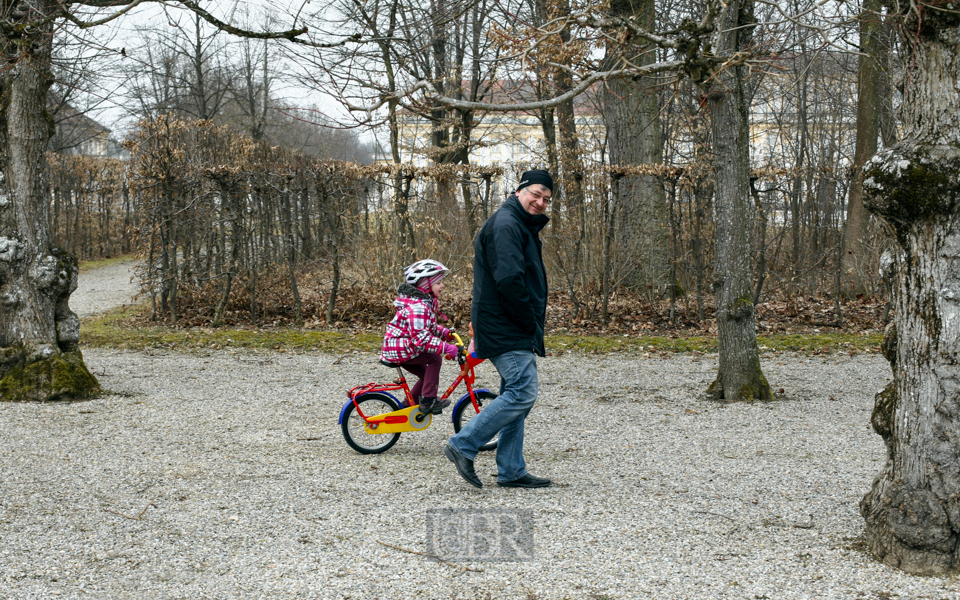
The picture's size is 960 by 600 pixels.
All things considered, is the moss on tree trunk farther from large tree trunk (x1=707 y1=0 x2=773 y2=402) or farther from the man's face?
large tree trunk (x1=707 y1=0 x2=773 y2=402)

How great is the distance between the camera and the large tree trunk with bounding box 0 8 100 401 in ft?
25.2

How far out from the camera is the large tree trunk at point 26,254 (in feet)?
25.2

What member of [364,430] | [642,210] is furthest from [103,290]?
[364,430]

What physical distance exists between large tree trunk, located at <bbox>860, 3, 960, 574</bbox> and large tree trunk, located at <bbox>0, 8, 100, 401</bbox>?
710 centimetres

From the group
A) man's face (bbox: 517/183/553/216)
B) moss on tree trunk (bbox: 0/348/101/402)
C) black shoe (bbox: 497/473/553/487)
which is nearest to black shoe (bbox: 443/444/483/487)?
black shoe (bbox: 497/473/553/487)

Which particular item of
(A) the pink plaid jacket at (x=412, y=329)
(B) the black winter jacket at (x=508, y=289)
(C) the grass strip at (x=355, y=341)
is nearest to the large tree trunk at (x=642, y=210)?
Answer: (C) the grass strip at (x=355, y=341)

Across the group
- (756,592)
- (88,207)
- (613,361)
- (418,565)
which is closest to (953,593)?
(756,592)

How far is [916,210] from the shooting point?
11.5 ft

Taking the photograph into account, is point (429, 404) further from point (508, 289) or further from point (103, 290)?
point (103, 290)

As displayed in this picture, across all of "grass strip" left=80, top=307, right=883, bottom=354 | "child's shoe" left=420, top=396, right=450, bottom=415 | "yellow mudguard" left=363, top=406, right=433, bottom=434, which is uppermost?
"grass strip" left=80, top=307, right=883, bottom=354

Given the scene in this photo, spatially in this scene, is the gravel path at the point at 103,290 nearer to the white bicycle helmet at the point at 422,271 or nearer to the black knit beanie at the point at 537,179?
the white bicycle helmet at the point at 422,271

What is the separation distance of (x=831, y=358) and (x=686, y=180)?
338cm

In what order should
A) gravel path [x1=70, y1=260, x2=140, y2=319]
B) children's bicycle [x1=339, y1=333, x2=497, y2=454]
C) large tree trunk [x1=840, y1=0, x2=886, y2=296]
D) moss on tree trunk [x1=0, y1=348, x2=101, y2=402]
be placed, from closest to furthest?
children's bicycle [x1=339, y1=333, x2=497, y2=454], moss on tree trunk [x1=0, y1=348, x2=101, y2=402], large tree trunk [x1=840, y1=0, x2=886, y2=296], gravel path [x1=70, y1=260, x2=140, y2=319]

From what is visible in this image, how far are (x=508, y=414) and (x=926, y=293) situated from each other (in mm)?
2355
